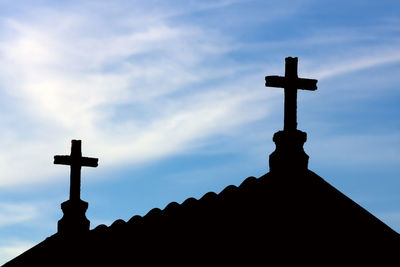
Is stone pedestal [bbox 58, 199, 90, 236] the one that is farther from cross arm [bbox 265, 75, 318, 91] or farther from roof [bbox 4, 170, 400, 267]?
cross arm [bbox 265, 75, 318, 91]

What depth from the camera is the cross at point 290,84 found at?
10918 millimetres

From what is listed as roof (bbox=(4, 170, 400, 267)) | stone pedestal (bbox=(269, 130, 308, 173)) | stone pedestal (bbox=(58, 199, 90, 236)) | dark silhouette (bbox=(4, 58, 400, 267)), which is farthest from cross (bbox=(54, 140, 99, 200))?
stone pedestal (bbox=(269, 130, 308, 173))

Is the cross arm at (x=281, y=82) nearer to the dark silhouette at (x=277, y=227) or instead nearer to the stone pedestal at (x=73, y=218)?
the dark silhouette at (x=277, y=227)

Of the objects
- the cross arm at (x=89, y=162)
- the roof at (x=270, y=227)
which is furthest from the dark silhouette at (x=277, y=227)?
the cross arm at (x=89, y=162)

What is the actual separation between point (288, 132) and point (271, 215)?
125 cm

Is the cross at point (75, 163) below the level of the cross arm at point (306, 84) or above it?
below

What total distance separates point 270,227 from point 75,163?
5349 mm

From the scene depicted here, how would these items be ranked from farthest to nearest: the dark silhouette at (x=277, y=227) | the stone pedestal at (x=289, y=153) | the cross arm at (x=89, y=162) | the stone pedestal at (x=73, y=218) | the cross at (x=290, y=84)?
the cross arm at (x=89, y=162) → the stone pedestal at (x=73, y=218) → the cross at (x=290, y=84) → the stone pedestal at (x=289, y=153) → the dark silhouette at (x=277, y=227)

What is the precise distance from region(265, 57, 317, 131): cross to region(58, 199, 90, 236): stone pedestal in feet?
15.5

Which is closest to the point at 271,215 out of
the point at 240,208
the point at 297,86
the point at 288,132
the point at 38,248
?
the point at 240,208

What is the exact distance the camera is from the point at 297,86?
1122cm

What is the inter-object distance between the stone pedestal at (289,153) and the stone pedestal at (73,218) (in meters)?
4.76

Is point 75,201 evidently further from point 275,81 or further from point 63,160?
point 275,81

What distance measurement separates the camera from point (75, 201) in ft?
46.6
